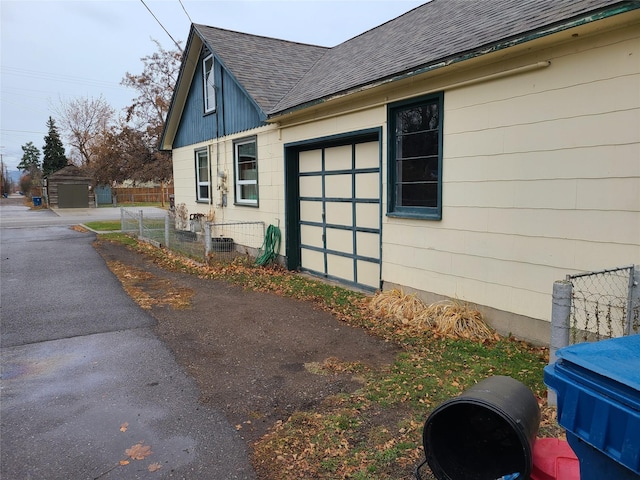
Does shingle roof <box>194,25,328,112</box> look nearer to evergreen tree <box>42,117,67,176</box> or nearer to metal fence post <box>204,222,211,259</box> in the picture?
metal fence post <box>204,222,211,259</box>

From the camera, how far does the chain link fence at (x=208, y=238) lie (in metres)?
10.6

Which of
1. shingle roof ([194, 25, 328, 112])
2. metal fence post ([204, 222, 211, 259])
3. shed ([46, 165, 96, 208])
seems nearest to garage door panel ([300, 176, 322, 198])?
shingle roof ([194, 25, 328, 112])

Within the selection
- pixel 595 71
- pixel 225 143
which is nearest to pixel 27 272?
pixel 225 143

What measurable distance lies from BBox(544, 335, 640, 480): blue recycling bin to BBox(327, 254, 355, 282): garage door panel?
645cm

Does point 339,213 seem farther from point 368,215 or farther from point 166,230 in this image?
point 166,230

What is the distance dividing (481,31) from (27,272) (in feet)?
33.9

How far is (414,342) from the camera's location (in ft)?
17.4

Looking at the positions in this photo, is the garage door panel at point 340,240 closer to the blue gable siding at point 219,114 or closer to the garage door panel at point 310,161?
the garage door panel at point 310,161

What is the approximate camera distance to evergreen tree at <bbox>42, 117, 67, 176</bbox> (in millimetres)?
50438

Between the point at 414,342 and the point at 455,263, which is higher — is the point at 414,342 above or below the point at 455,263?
below

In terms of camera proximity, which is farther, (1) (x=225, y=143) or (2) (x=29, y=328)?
(1) (x=225, y=143)

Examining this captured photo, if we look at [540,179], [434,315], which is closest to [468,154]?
[540,179]

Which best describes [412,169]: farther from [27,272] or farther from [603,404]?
[27,272]

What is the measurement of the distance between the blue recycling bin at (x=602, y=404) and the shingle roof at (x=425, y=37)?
367 centimetres
